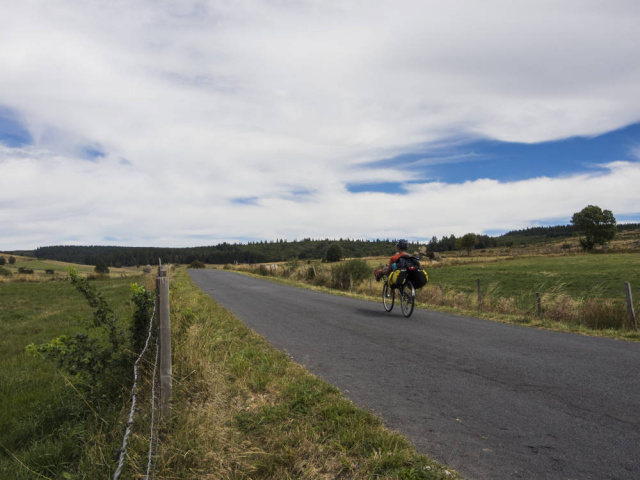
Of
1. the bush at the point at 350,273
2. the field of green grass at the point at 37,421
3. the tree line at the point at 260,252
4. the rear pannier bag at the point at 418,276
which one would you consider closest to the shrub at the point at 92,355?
the field of green grass at the point at 37,421

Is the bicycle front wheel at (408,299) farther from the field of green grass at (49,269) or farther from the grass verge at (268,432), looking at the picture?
the field of green grass at (49,269)

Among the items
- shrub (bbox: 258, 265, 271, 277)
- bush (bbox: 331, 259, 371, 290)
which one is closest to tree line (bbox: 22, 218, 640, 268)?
shrub (bbox: 258, 265, 271, 277)

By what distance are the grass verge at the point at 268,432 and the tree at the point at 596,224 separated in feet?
328

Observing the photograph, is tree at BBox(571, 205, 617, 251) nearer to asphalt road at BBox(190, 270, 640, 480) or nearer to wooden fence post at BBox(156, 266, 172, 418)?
asphalt road at BBox(190, 270, 640, 480)

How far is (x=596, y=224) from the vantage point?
293ft

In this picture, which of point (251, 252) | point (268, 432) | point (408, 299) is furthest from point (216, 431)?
point (251, 252)

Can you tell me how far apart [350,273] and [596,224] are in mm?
87643

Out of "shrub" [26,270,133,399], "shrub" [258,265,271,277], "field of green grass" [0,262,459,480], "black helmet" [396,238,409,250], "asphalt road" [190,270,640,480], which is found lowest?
"shrub" [258,265,271,277]

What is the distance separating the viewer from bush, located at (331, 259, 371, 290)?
2516 cm

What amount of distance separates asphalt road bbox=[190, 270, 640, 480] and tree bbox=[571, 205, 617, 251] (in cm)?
9526

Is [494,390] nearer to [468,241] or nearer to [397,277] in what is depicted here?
[397,277]

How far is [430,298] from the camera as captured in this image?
16.8 meters

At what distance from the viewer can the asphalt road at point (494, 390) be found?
10.9 feet

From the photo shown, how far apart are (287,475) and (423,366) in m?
3.73
